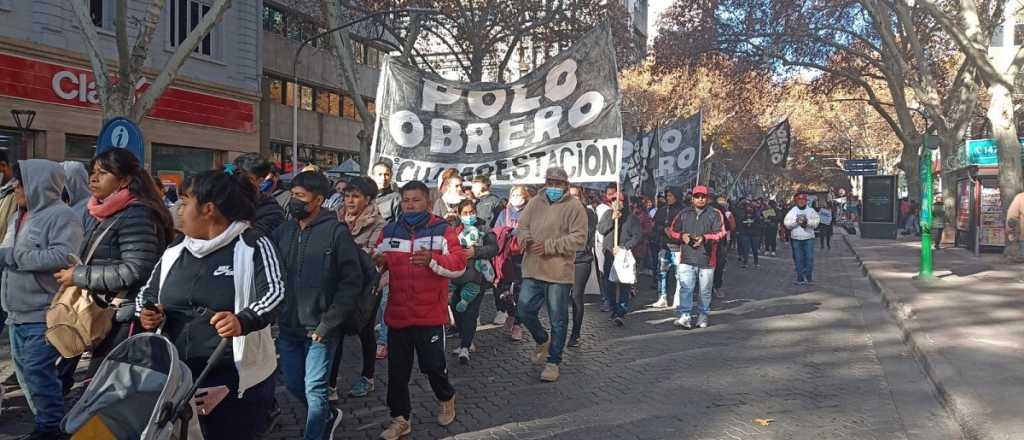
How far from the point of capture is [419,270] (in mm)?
5266

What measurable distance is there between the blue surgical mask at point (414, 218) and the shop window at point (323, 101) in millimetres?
29835

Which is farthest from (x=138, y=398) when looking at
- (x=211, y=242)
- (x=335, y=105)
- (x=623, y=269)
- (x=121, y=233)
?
(x=335, y=105)

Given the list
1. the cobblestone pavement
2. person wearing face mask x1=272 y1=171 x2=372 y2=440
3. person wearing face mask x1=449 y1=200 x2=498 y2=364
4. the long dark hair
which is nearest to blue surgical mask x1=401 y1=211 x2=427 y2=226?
person wearing face mask x1=272 y1=171 x2=372 y2=440

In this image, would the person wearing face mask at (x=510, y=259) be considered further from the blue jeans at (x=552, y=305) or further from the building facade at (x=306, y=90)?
the building facade at (x=306, y=90)

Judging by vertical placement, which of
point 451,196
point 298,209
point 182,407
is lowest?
point 182,407

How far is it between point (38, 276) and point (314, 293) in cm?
160

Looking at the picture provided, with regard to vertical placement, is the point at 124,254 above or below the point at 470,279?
above

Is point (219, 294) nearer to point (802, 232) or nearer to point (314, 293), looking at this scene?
point (314, 293)

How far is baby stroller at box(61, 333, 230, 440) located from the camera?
2590 millimetres

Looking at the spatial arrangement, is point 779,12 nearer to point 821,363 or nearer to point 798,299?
point 798,299

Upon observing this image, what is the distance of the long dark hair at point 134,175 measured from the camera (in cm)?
425

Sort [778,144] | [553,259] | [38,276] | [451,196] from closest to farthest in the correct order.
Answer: [38,276]
[553,259]
[451,196]
[778,144]

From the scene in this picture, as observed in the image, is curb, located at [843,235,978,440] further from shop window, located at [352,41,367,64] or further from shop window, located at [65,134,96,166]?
shop window, located at [352,41,367,64]

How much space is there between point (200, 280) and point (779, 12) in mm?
23377
